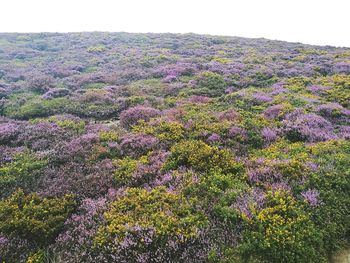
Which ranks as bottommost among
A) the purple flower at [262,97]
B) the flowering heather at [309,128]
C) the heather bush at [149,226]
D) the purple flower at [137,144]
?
the heather bush at [149,226]

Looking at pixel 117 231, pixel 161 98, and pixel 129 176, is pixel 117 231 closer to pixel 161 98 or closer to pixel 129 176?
pixel 129 176

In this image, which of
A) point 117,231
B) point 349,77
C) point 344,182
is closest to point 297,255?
point 344,182

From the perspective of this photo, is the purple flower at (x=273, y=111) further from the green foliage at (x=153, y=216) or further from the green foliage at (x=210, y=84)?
the green foliage at (x=153, y=216)

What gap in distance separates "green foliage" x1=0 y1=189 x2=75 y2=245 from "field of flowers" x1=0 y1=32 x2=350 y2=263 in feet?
0.11

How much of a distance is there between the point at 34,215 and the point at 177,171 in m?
4.59

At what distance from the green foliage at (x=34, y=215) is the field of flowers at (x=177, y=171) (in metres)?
0.03

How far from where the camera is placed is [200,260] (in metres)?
7.32

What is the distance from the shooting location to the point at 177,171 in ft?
35.4

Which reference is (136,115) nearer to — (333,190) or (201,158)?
(201,158)

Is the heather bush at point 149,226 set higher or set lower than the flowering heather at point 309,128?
lower

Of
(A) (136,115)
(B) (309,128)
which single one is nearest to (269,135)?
(B) (309,128)

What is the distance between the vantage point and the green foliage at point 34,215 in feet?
27.7

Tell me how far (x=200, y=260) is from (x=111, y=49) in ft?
123

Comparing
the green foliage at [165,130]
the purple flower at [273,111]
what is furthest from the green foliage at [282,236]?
the purple flower at [273,111]
